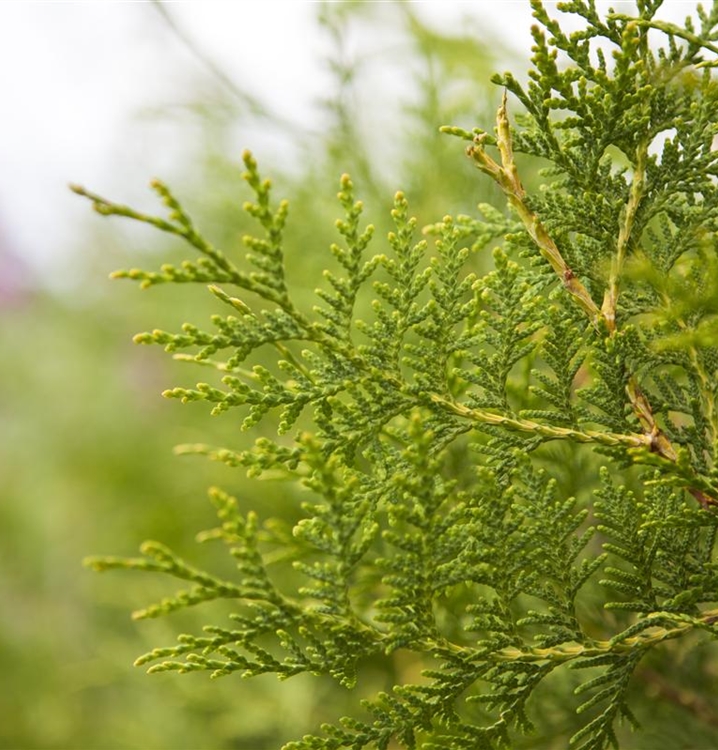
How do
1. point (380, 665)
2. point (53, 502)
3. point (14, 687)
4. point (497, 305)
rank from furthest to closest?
point (53, 502) → point (14, 687) → point (380, 665) → point (497, 305)

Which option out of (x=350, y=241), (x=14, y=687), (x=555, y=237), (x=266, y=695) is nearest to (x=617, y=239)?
(x=555, y=237)

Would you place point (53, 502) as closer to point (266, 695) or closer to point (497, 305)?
point (266, 695)

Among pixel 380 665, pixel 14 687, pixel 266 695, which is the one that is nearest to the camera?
pixel 380 665

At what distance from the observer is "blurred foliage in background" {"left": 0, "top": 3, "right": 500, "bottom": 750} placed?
5.28 feet

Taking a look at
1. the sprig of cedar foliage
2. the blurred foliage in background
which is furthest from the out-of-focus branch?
the sprig of cedar foliage

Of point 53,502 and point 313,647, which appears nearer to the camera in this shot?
point 313,647

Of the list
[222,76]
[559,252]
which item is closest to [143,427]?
[222,76]

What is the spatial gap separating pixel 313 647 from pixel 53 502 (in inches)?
129

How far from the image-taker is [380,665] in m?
1.53

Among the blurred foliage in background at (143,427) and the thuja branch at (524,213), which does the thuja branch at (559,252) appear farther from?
the blurred foliage in background at (143,427)

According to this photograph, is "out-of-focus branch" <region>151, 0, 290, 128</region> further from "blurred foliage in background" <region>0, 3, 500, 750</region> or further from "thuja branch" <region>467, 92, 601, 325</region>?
"thuja branch" <region>467, 92, 601, 325</region>

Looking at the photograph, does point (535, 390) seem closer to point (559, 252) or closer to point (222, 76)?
point (559, 252)

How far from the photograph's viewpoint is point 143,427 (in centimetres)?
336

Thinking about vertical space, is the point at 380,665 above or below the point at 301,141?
below
